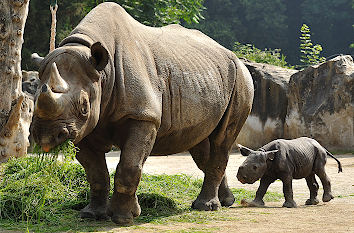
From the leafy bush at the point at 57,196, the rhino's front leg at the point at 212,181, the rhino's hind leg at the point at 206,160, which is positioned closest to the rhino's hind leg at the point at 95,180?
the leafy bush at the point at 57,196

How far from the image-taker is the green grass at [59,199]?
539cm

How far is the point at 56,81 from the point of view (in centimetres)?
479

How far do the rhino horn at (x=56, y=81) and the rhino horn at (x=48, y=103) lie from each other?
67mm

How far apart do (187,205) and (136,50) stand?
2.19 meters

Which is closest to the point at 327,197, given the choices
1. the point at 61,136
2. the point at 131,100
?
the point at 131,100

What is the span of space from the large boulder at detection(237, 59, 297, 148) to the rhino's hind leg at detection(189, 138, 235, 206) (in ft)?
30.6

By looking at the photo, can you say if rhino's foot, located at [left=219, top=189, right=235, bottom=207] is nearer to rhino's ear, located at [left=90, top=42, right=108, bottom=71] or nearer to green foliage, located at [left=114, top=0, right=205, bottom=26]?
rhino's ear, located at [left=90, top=42, right=108, bottom=71]

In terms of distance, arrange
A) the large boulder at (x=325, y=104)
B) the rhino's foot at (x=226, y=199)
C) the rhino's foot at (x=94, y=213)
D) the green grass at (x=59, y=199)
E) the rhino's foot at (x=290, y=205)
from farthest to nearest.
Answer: the large boulder at (x=325, y=104)
the rhino's foot at (x=226, y=199)
the rhino's foot at (x=290, y=205)
the rhino's foot at (x=94, y=213)
the green grass at (x=59, y=199)

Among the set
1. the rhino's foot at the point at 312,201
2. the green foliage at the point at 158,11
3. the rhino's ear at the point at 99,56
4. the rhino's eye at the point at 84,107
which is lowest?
the rhino's foot at the point at 312,201

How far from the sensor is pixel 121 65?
5574mm

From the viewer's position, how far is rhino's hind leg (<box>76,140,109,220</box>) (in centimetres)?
591

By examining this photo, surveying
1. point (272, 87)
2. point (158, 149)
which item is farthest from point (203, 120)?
point (272, 87)

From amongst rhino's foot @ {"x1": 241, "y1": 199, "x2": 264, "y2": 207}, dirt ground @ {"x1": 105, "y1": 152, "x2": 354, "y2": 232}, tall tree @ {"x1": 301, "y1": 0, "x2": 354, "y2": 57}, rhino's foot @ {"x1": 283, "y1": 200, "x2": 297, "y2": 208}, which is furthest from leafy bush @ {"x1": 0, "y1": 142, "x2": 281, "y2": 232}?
tall tree @ {"x1": 301, "y1": 0, "x2": 354, "y2": 57}

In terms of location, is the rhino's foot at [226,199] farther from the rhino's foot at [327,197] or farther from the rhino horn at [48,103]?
the rhino horn at [48,103]
